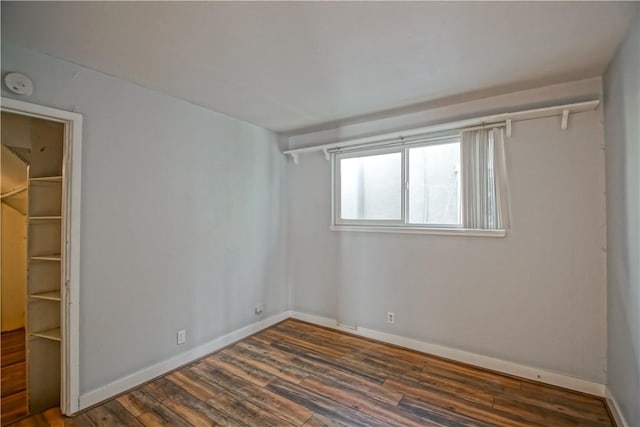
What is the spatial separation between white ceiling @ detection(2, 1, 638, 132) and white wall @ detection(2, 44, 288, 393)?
8.9 inches

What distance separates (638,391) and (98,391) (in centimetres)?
343

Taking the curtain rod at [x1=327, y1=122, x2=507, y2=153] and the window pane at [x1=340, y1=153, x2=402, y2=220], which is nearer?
the curtain rod at [x1=327, y1=122, x2=507, y2=153]

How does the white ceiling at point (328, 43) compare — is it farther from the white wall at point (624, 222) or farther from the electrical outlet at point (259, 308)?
the electrical outlet at point (259, 308)

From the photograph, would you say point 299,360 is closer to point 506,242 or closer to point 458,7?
point 506,242

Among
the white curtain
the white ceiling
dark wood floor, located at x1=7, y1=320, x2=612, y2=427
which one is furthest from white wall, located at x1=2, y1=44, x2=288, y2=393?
the white curtain

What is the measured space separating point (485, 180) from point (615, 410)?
179cm

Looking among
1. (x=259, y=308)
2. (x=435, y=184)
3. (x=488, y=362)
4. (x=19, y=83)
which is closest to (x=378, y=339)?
(x=488, y=362)

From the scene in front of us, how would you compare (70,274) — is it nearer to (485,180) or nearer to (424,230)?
(424,230)

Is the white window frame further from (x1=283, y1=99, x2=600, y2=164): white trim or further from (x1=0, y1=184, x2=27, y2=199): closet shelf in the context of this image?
A: (x1=0, y1=184, x2=27, y2=199): closet shelf

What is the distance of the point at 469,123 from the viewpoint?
2586 mm

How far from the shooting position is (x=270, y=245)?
12.2 ft

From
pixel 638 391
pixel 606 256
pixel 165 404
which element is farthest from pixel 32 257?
pixel 606 256

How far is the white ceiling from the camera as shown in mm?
1497

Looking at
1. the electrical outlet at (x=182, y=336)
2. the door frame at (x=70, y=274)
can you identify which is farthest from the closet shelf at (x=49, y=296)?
the electrical outlet at (x=182, y=336)
